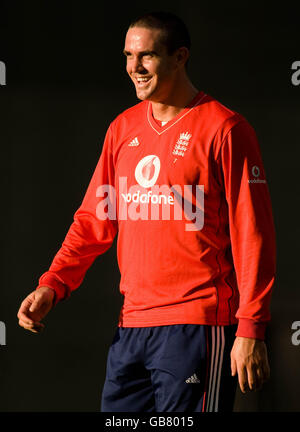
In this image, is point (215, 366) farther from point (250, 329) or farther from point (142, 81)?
point (142, 81)

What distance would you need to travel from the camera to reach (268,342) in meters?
3.46

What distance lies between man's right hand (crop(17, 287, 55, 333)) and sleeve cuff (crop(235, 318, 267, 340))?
22.0 inches

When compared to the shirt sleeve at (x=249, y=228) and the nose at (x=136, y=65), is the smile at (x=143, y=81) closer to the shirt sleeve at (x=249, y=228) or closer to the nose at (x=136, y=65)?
the nose at (x=136, y=65)

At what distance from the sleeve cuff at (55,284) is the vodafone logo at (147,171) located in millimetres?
383

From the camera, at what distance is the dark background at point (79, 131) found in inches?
148

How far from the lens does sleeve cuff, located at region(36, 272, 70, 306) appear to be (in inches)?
92.4

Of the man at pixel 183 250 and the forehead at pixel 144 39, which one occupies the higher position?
the forehead at pixel 144 39

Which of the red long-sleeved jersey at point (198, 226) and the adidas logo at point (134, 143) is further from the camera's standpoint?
the adidas logo at point (134, 143)

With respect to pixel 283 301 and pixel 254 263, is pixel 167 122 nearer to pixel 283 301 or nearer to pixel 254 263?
pixel 254 263

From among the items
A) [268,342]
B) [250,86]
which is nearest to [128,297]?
[268,342]

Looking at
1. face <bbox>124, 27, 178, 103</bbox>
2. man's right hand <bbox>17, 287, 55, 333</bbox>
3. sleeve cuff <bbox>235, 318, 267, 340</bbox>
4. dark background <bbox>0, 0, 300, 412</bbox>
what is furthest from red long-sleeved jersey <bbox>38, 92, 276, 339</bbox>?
dark background <bbox>0, 0, 300, 412</bbox>

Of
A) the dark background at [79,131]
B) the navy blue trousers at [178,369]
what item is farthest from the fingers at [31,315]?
the dark background at [79,131]
